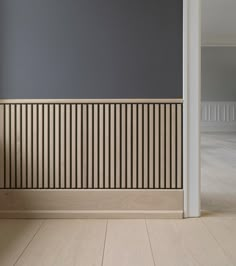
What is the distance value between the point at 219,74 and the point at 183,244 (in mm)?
7679

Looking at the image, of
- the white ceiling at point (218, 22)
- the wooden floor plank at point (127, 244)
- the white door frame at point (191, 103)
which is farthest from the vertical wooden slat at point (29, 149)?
the white ceiling at point (218, 22)

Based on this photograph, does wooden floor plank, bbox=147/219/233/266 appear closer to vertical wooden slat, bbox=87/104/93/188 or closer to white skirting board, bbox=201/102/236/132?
vertical wooden slat, bbox=87/104/93/188

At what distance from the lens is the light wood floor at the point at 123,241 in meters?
1.25

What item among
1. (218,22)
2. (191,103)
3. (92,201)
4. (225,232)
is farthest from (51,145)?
(218,22)

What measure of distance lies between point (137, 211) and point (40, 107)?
715 millimetres

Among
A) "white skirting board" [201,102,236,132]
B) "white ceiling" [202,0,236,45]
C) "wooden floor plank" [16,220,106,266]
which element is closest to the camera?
"wooden floor plank" [16,220,106,266]

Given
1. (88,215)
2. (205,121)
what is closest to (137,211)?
(88,215)

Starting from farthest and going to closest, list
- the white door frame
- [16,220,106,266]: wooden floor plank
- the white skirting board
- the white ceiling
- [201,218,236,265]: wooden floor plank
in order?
the white skirting board, the white ceiling, the white door frame, [201,218,236,265]: wooden floor plank, [16,220,106,266]: wooden floor plank

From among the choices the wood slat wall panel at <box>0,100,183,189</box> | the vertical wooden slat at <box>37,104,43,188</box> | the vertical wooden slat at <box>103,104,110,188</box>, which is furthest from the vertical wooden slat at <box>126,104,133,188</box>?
the vertical wooden slat at <box>37,104,43,188</box>

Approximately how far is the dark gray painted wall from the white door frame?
4cm

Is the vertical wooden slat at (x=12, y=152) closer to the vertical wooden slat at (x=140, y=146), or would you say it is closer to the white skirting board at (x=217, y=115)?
the vertical wooden slat at (x=140, y=146)

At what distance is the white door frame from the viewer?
175 centimetres

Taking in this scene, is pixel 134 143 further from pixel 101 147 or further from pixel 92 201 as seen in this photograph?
pixel 92 201

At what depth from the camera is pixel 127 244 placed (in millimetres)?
1399
